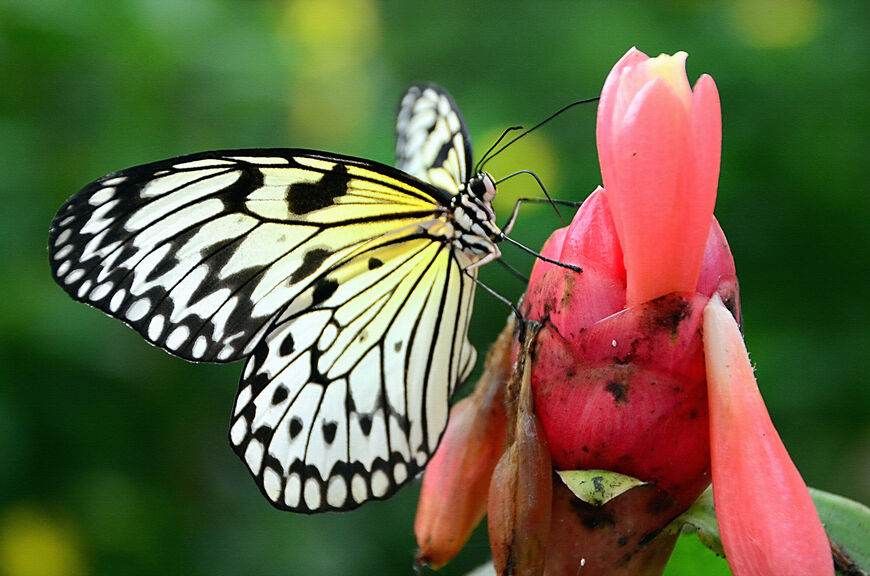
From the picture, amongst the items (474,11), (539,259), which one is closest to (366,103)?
(474,11)

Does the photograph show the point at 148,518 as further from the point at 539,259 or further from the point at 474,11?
the point at 474,11

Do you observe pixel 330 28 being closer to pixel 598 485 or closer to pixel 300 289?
pixel 300 289

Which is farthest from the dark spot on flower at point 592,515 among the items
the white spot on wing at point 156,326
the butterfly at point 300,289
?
the white spot on wing at point 156,326

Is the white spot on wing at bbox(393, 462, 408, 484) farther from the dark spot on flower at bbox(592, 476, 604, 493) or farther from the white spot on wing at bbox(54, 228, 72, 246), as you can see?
the white spot on wing at bbox(54, 228, 72, 246)

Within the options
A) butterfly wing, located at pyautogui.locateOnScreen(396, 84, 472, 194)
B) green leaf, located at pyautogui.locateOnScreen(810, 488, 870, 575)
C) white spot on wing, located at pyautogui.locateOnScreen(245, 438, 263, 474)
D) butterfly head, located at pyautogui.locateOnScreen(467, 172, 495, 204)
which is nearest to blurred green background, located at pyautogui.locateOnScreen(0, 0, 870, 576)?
butterfly wing, located at pyautogui.locateOnScreen(396, 84, 472, 194)

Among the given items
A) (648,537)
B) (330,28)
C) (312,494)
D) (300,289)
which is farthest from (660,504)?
(330,28)
